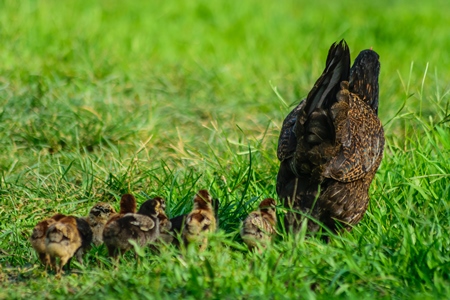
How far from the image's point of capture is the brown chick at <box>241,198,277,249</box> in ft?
15.2

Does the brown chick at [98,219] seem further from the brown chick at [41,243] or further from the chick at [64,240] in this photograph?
the brown chick at [41,243]

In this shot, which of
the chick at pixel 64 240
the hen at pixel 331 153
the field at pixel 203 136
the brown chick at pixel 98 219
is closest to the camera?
the field at pixel 203 136

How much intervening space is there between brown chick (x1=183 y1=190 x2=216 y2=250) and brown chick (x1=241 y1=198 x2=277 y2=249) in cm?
20

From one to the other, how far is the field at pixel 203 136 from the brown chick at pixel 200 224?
0.16 meters

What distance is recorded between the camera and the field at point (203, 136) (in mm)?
4148

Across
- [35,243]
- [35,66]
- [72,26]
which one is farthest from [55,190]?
[72,26]

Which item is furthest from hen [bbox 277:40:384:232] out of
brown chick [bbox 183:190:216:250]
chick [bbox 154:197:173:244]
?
chick [bbox 154:197:173:244]

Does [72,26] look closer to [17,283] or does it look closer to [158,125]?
[158,125]

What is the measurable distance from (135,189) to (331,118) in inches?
72.0

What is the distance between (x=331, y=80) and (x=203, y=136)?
2.88 m

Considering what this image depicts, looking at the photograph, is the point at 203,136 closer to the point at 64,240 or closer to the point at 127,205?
the point at 127,205

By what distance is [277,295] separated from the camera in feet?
12.6

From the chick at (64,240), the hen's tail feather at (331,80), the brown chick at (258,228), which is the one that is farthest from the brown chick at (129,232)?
the hen's tail feather at (331,80)

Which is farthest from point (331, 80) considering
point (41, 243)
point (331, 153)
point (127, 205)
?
point (41, 243)
